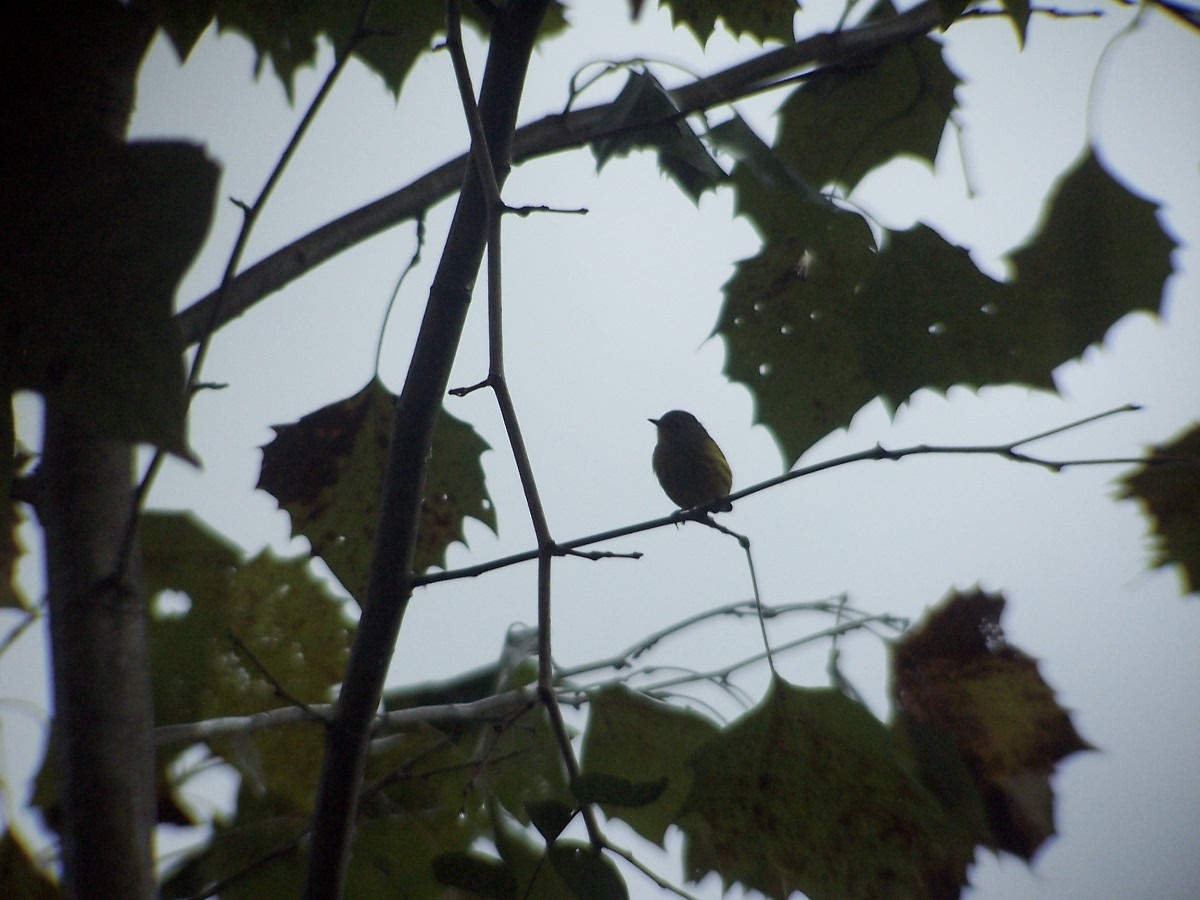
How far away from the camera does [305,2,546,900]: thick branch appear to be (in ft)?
2.79

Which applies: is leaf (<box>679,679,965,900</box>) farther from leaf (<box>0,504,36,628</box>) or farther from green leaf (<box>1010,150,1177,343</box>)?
leaf (<box>0,504,36,628</box>)

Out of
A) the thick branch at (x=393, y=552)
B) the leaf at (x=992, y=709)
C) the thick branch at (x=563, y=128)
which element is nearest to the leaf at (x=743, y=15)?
the thick branch at (x=563, y=128)

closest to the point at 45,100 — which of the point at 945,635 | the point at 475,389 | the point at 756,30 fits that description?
the point at 475,389

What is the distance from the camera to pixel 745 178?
1.21 metres

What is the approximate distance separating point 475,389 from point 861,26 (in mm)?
938

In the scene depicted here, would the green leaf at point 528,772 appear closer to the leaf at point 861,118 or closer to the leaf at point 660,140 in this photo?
the leaf at point 660,140

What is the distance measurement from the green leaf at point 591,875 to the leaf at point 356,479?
520 millimetres

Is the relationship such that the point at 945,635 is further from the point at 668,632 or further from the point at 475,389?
the point at 475,389

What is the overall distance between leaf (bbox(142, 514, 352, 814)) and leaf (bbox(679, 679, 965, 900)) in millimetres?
571

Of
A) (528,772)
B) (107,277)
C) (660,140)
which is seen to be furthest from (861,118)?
(107,277)

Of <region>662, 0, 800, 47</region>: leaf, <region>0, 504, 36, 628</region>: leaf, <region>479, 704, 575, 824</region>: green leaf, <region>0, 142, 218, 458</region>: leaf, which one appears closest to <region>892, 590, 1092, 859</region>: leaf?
<region>479, 704, 575, 824</region>: green leaf

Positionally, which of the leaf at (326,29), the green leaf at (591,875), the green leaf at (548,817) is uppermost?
the leaf at (326,29)

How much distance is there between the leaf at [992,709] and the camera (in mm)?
1133

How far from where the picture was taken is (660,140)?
120 centimetres
